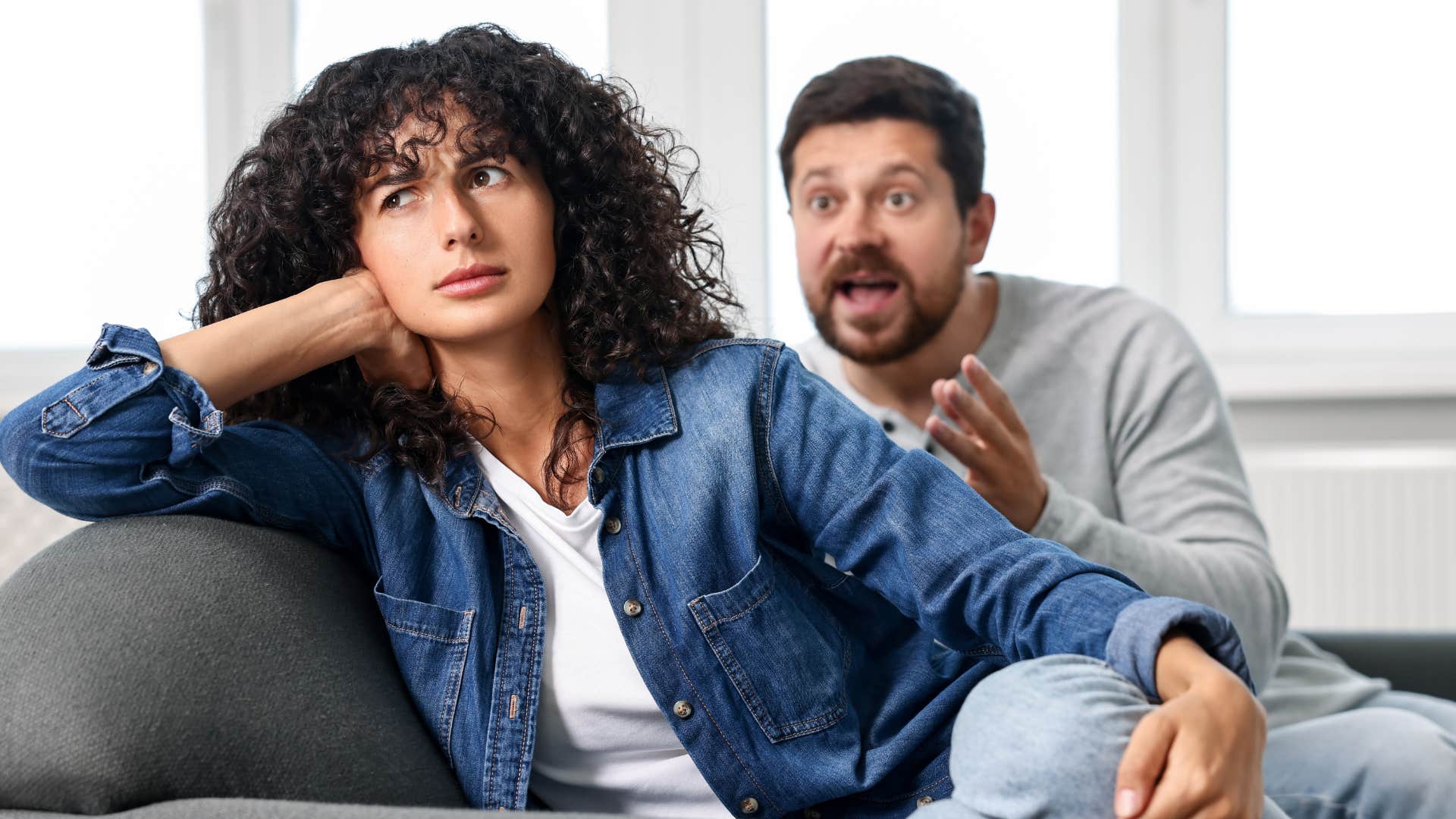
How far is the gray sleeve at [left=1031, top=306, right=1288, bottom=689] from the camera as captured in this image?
138 cm

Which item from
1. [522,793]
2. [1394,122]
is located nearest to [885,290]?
[522,793]

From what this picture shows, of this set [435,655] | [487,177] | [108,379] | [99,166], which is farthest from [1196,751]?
[99,166]

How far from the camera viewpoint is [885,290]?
68.1 inches

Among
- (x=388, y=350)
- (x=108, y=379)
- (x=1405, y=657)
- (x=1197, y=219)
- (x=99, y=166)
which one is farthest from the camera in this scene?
(x=99, y=166)

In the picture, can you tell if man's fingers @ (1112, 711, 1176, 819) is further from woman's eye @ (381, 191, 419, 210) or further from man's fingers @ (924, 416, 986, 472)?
woman's eye @ (381, 191, 419, 210)

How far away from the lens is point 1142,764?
2.52ft

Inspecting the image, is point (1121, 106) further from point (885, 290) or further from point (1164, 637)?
point (1164, 637)

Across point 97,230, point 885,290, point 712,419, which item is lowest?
point 712,419

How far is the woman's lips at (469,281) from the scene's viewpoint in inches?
43.2

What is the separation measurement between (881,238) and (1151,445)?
45 centimetres

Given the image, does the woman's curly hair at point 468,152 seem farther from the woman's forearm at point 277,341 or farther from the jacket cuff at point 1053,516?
the jacket cuff at point 1053,516

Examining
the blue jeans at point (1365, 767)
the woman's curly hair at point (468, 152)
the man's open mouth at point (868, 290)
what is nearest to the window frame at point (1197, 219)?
the man's open mouth at point (868, 290)

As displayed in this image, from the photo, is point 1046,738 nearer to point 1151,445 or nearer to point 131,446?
point 131,446

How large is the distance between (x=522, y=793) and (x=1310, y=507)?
7.19 feet
